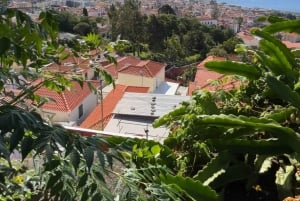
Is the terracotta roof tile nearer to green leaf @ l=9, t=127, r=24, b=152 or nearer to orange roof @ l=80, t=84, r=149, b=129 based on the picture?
orange roof @ l=80, t=84, r=149, b=129

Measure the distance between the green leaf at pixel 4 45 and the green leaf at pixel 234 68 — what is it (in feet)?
5.53

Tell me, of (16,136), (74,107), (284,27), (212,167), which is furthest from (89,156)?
(74,107)

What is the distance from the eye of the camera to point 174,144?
7.14 ft

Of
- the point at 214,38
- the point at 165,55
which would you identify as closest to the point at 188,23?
the point at 214,38

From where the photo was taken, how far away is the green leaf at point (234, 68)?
7.88ft

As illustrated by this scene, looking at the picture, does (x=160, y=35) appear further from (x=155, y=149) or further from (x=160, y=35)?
(x=155, y=149)

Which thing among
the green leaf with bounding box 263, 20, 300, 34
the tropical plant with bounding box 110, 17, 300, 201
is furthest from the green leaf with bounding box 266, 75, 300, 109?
the green leaf with bounding box 263, 20, 300, 34

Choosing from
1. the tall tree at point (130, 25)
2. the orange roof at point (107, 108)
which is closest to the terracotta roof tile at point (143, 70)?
the orange roof at point (107, 108)

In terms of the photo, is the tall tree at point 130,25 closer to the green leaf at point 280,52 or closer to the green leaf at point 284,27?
the green leaf at point 284,27

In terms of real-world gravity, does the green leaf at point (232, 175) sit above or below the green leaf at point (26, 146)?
below

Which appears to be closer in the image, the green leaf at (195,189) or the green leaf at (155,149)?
the green leaf at (195,189)

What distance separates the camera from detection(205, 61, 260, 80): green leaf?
2400mm

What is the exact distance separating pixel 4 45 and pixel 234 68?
1790 millimetres

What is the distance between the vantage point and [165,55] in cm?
3234
